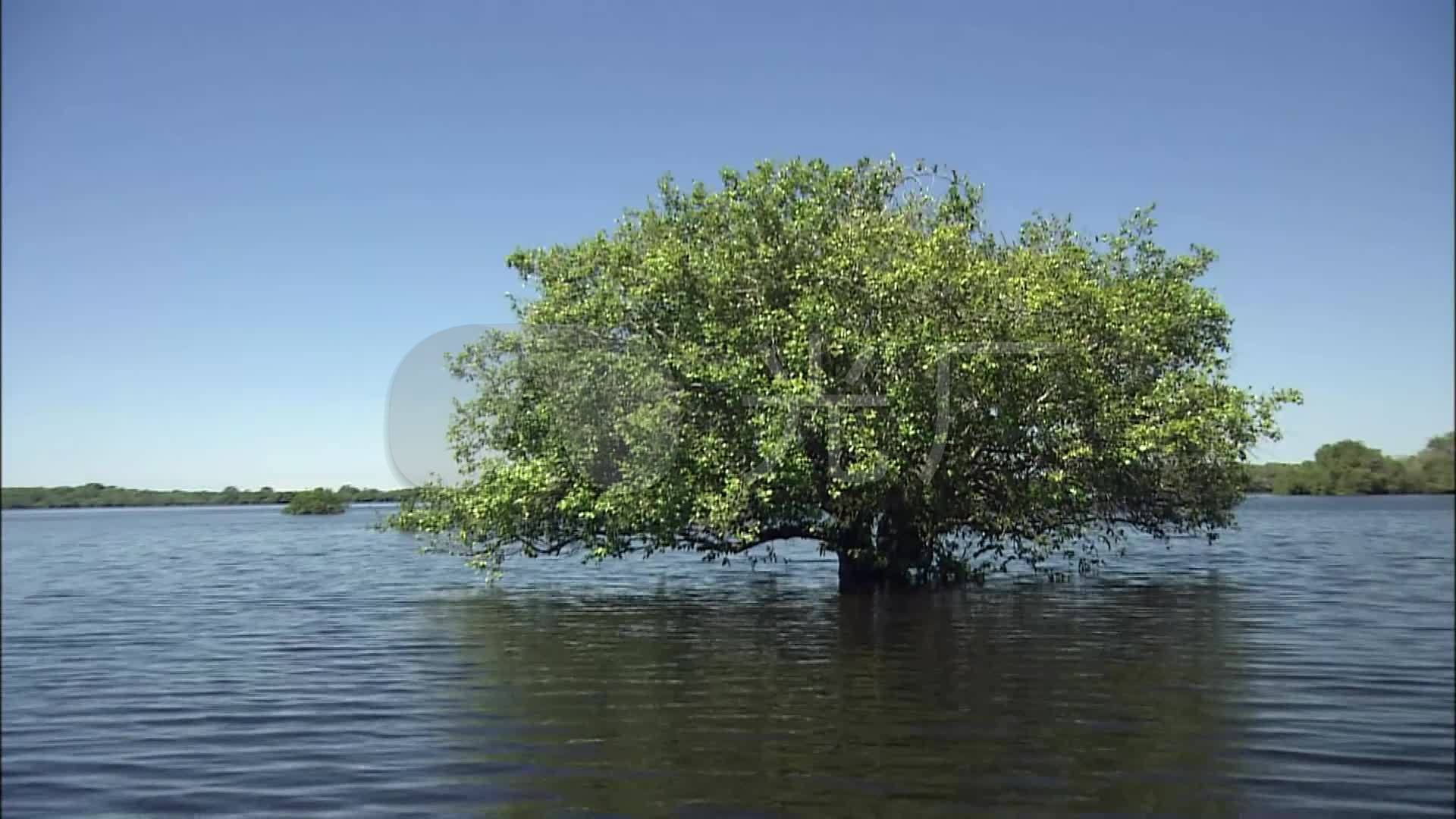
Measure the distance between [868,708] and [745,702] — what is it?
2253 mm

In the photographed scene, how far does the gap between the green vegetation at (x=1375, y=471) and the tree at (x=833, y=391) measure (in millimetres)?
6684

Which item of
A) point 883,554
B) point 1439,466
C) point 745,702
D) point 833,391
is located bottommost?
point 745,702

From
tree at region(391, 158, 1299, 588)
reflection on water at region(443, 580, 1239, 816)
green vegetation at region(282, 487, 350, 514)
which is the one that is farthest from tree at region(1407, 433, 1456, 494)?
green vegetation at region(282, 487, 350, 514)

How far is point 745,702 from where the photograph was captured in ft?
64.6

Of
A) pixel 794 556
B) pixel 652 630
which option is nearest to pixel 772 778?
pixel 652 630

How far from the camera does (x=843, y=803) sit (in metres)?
13.4

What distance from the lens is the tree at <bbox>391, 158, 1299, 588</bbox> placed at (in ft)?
102

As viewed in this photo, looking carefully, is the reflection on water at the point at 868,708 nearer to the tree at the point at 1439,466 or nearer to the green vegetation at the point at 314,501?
the tree at the point at 1439,466

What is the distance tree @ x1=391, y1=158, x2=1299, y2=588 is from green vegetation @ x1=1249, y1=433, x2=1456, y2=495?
6684mm

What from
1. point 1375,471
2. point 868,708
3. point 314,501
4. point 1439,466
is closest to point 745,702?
point 868,708

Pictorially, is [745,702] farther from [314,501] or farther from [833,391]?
[314,501]

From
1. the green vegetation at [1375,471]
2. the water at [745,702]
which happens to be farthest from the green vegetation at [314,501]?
the green vegetation at [1375,471]

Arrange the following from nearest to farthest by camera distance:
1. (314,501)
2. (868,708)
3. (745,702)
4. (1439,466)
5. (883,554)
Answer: (1439,466) → (868,708) → (745,702) → (883,554) → (314,501)

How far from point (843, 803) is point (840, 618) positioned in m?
17.9
